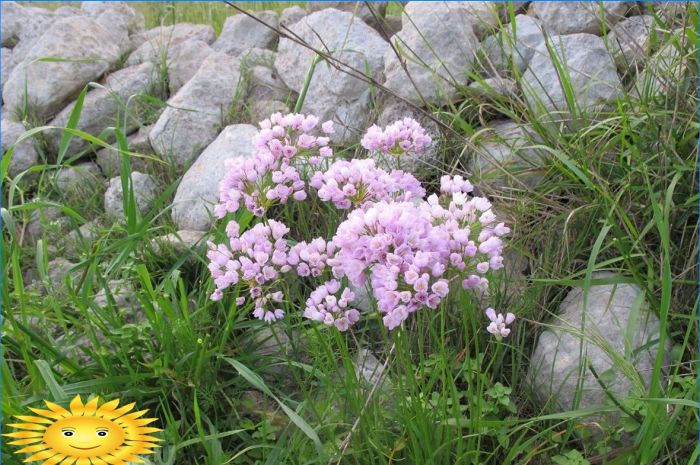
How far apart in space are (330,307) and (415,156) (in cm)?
151

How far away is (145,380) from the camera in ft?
7.79

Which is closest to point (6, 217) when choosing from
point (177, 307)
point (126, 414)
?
point (177, 307)

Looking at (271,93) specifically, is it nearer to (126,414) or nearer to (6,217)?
(6,217)

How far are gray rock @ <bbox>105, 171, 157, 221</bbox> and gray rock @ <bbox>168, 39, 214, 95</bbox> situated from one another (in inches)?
36.1

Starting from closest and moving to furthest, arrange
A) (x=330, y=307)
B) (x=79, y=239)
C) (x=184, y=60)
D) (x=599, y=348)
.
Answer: (x=330, y=307), (x=599, y=348), (x=79, y=239), (x=184, y=60)

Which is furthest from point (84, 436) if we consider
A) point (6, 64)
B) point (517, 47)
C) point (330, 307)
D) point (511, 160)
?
point (6, 64)

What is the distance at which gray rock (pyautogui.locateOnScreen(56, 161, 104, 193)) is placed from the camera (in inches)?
155

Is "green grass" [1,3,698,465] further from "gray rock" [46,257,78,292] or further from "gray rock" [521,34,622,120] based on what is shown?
"gray rock" [46,257,78,292]

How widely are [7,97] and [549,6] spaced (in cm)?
327

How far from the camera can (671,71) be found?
2688mm

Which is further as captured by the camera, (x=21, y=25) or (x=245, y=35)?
(x=21, y=25)

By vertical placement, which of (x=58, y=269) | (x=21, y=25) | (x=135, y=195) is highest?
(x=21, y=25)

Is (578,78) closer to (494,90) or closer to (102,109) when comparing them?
(494,90)

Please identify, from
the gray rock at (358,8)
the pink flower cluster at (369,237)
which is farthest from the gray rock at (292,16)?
the pink flower cluster at (369,237)
